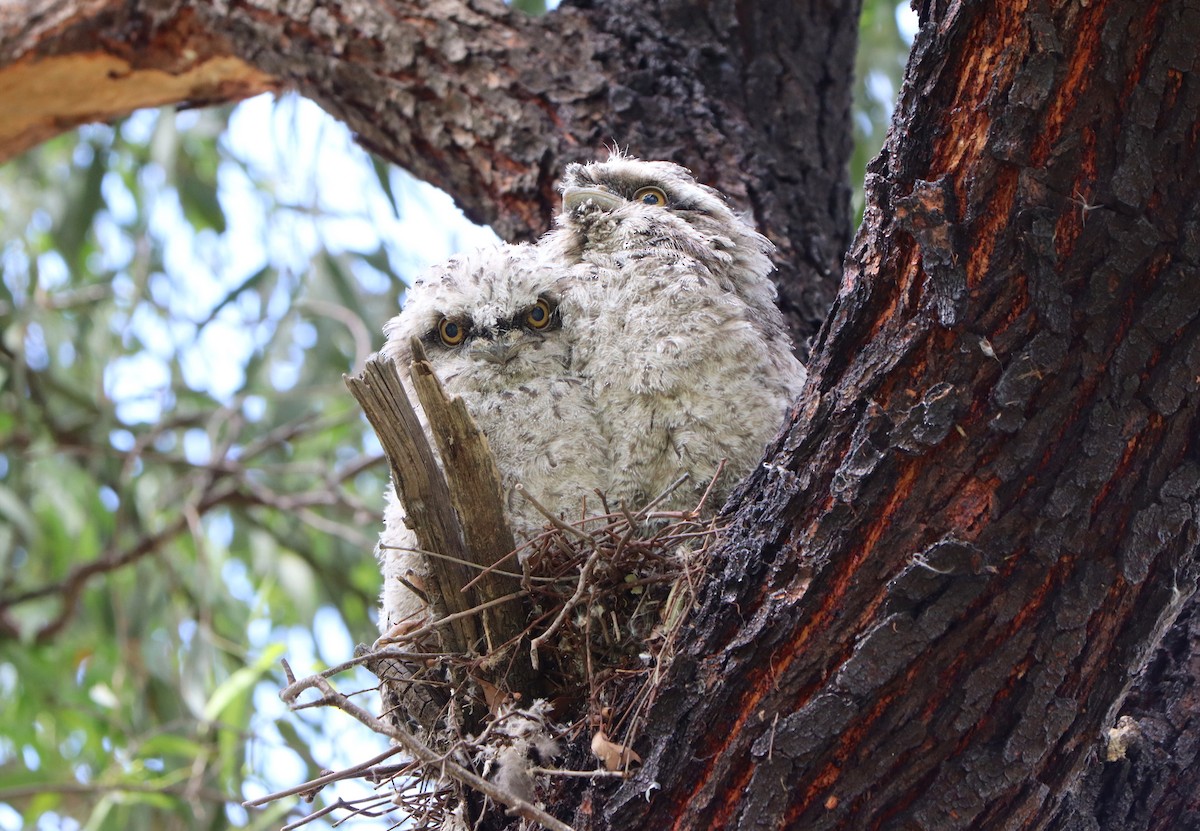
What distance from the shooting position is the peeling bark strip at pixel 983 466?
1.34 meters

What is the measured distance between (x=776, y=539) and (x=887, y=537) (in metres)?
0.14

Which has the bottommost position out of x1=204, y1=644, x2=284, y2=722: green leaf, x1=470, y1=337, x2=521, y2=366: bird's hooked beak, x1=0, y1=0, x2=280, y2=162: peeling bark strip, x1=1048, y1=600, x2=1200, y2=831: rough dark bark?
x1=204, y1=644, x2=284, y2=722: green leaf

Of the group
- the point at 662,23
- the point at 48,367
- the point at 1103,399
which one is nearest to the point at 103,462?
the point at 48,367

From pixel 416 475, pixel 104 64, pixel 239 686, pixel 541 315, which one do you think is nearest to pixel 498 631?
pixel 416 475

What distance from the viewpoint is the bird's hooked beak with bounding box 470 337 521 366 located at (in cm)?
218

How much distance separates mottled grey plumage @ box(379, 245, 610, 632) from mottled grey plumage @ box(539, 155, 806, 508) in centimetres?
5

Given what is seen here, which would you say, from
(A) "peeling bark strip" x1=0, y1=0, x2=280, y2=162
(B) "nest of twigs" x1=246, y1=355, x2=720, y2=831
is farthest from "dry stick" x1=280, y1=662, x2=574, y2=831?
(A) "peeling bark strip" x1=0, y1=0, x2=280, y2=162

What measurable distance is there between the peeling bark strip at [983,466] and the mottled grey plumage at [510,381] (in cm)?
63

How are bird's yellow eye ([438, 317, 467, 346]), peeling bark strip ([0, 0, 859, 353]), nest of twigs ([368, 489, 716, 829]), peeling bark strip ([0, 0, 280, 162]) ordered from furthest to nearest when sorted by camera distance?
peeling bark strip ([0, 0, 280, 162])
peeling bark strip ([0, 0, 859, 353])
bird's yellow eye ([438, 317, 467, 346])
nest of twigs ([368, 489, 716, 829])

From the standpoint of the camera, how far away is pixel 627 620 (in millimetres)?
1831

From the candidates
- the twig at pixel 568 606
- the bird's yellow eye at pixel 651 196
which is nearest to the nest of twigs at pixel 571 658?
the twig at pixel 568 606

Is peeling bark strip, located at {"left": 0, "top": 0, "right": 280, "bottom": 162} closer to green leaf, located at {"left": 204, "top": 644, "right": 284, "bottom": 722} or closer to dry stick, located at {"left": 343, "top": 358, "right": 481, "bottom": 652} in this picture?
green leaf, located at {"left": 204, "top": 644, "right": 284, "bottom": 722}

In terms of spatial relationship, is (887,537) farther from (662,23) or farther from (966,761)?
(662,23)

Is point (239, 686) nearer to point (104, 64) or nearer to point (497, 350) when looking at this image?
point (497, 350)
